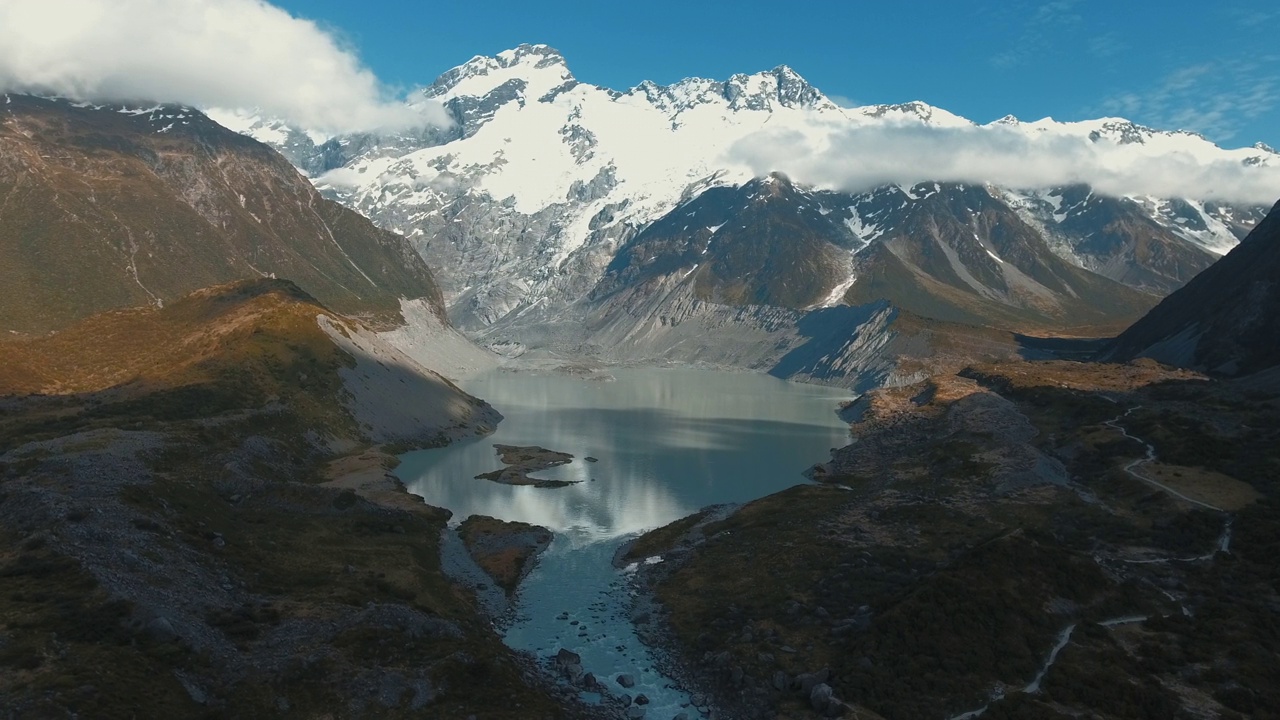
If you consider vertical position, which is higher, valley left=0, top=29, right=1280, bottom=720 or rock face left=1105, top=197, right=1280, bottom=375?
rock face left=1105, top=197, right=1280, bottom=375

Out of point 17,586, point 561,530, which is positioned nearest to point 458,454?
point 561,530

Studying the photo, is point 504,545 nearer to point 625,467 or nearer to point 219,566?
point 219,566

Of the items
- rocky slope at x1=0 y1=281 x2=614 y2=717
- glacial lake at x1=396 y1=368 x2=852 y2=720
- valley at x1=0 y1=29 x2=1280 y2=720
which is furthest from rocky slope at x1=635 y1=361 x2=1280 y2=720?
rocky slope at x1=0 y1=281 x2=614 y2=717

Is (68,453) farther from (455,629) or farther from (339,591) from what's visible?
A: (455,629)

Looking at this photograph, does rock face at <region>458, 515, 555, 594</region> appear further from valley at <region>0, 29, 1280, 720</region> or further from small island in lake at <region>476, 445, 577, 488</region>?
small island in lake at <region>476, 445, 577, 488</region>

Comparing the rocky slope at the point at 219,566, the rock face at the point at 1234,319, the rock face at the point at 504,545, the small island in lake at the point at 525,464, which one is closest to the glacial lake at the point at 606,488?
the rock face at the point at 504,545
